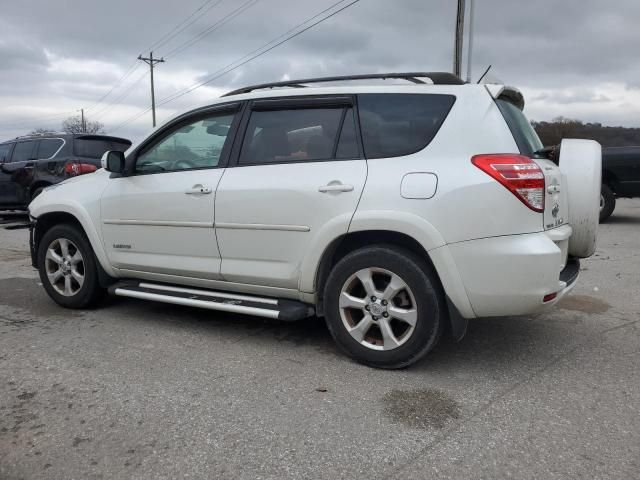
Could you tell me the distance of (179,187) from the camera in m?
4.00

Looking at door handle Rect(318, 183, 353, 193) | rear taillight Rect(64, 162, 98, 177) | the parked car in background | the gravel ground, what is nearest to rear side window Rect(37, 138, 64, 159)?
rear taillight Rect(64, 162, 98, 177)

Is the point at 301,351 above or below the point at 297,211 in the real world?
below

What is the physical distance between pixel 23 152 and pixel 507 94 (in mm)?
10242

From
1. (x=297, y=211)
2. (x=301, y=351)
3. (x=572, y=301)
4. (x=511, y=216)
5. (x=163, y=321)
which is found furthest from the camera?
(x=572, y=301)

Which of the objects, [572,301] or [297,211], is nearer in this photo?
[297,211]

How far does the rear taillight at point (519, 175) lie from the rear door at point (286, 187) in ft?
2.44

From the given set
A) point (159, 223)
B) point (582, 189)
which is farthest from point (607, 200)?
point (159, 223)

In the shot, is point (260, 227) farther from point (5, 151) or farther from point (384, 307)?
point (5, 151)

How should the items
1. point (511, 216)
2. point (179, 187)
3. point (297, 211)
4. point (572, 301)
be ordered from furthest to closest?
point (572, 301) → point (179, 187) → point (297, 211) → point (511, 216)

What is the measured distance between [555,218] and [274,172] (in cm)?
179

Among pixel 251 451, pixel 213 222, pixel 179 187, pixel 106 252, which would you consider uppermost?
pixel 179 187

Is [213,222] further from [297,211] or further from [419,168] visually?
[419,168]

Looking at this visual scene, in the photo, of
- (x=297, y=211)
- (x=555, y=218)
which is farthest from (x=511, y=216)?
(x=297, y=211)

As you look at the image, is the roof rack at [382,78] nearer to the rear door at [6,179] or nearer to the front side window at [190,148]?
the front side window at [190,148]
